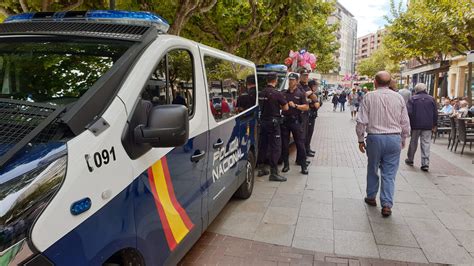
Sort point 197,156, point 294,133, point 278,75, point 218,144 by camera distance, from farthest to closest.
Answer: point 278,75
point 294,133
point 218,144
point 197,156

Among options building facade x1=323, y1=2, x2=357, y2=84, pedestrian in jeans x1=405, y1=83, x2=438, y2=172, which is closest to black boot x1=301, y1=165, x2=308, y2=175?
pedestrian in jeans x1=405, y1=83, x2=438, y2=172

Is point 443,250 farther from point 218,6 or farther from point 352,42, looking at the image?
point 352,42

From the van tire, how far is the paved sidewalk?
128 millimetres

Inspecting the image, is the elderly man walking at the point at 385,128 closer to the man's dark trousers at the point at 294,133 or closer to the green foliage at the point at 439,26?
the man's dark trousers at the point at 294,133

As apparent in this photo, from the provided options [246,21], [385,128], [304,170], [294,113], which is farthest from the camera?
[246,21]

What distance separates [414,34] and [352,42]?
147 m

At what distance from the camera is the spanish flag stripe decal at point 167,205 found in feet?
7.68

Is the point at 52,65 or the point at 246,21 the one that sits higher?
the point at 246,21

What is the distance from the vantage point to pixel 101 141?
1.79 metres

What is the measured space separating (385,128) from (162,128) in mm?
3573

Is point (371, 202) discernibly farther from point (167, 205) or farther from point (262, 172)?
point (167, 205)

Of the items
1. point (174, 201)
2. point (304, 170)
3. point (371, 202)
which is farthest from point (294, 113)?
point (174, 201)

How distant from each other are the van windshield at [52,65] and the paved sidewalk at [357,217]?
227cm

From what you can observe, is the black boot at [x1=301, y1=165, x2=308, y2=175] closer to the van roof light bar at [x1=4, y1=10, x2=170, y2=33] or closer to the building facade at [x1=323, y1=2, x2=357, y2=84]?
the van roof light bar at [x1=4, y1=10, x2=170, y2=33]
